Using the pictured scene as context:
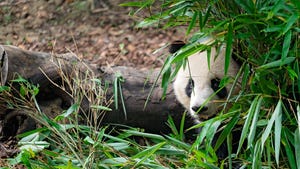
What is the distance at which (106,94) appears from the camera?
4.07 m

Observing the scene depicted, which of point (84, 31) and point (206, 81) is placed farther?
point (84, 31)

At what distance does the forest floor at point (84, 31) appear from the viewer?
19.1 feet

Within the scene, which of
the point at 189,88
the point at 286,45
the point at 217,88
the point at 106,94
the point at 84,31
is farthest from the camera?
the point at 84,31

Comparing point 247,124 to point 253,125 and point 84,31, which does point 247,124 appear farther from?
point 84,31

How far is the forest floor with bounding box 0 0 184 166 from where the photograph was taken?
584cm

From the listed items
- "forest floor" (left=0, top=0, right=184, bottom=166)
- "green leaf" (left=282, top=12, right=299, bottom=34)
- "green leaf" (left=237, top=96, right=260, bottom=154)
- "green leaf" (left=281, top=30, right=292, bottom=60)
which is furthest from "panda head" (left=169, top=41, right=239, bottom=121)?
"forest floor" (left=0, top=0, right=184, bottom=166)

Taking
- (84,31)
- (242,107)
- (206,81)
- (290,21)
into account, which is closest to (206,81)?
(206,81)

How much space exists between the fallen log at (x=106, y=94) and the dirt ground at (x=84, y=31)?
138cm

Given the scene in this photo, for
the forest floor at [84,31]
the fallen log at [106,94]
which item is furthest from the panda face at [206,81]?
the forest floor at [84,31]

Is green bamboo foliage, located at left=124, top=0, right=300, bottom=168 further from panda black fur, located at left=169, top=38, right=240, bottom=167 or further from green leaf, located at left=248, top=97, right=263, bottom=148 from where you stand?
panda black fur, located at left=169, top=38, right=240, bottom=167

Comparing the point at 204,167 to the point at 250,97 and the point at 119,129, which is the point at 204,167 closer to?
the point at 250,97

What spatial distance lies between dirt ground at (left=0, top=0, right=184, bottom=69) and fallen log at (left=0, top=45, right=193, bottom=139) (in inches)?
54.3

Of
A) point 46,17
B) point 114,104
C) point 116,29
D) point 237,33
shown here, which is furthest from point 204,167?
point 46,17

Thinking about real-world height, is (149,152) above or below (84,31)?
above
